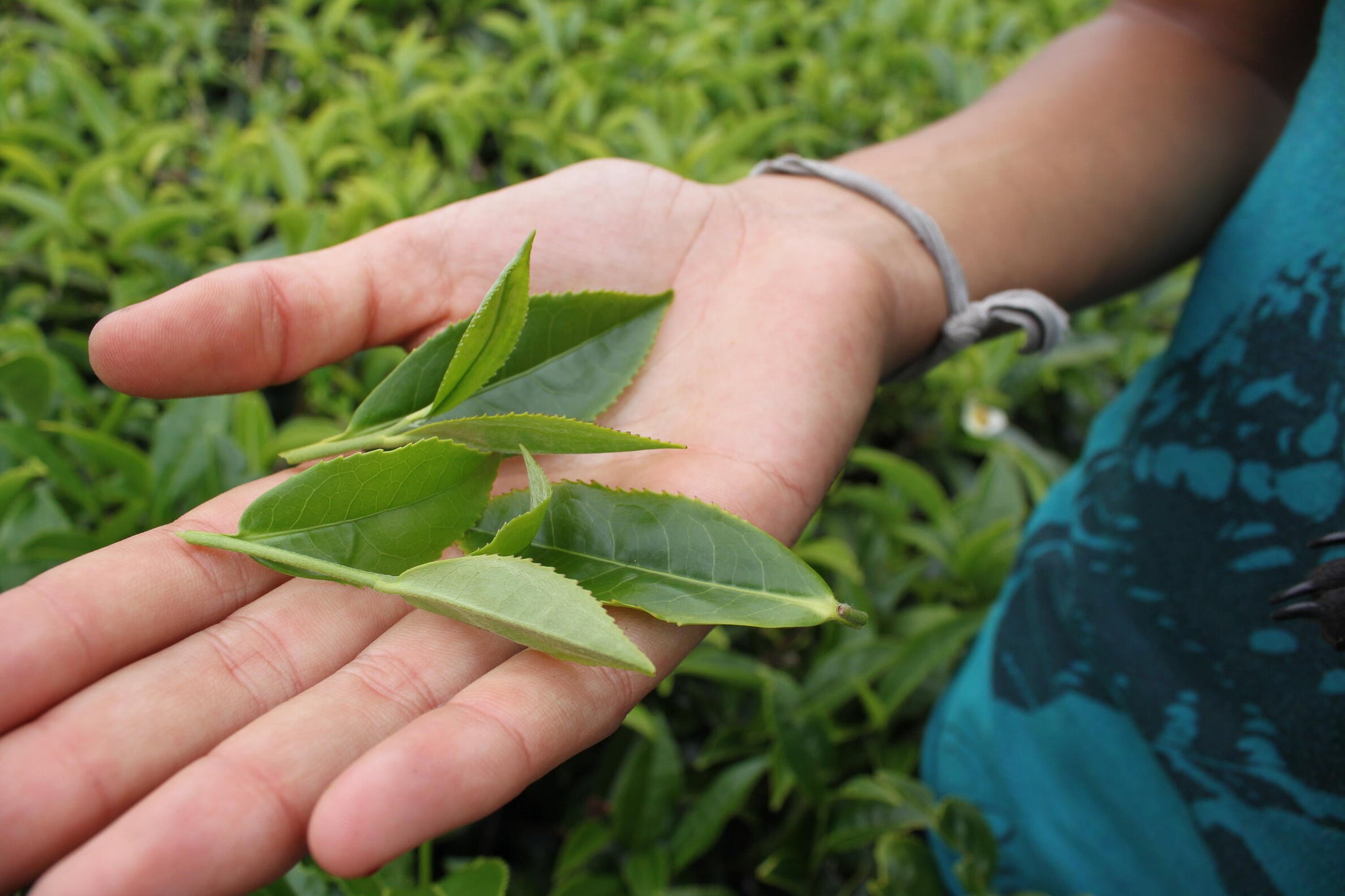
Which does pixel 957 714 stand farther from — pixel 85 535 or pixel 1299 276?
pixel 85 535

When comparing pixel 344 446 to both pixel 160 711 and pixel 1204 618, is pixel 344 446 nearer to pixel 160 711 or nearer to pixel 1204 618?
pixel 160 711

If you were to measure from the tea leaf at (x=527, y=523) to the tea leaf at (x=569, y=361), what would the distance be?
185 millimetres

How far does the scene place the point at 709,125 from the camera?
252cm

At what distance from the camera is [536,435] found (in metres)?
0.96

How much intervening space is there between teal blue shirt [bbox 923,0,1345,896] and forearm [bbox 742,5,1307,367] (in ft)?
0.47

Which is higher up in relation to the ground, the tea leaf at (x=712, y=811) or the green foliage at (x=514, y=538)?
the green foliage at (x=514, y=538)

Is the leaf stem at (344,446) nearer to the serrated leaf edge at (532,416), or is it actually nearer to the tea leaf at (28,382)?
the serrated leaf edge at (532,416)

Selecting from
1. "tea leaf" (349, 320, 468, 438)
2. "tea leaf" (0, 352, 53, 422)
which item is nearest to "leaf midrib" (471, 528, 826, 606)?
"tea leaf" (349, 320, 468, 438)

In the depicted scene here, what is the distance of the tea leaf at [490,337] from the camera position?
3.14 feet

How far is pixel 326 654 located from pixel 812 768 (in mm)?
783

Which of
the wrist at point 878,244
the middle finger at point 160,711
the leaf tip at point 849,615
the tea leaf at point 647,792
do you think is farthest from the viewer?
the tea leaf at point 647,792

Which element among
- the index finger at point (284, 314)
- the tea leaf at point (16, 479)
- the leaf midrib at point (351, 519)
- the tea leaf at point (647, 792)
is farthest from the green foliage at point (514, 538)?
the tea leaf at point (16, 479)

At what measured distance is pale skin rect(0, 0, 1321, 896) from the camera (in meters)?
0.71

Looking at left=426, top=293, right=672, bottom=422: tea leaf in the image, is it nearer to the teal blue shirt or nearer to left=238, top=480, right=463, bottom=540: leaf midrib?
left=238, top=480, right=463, bottom=540: leaf midrib
